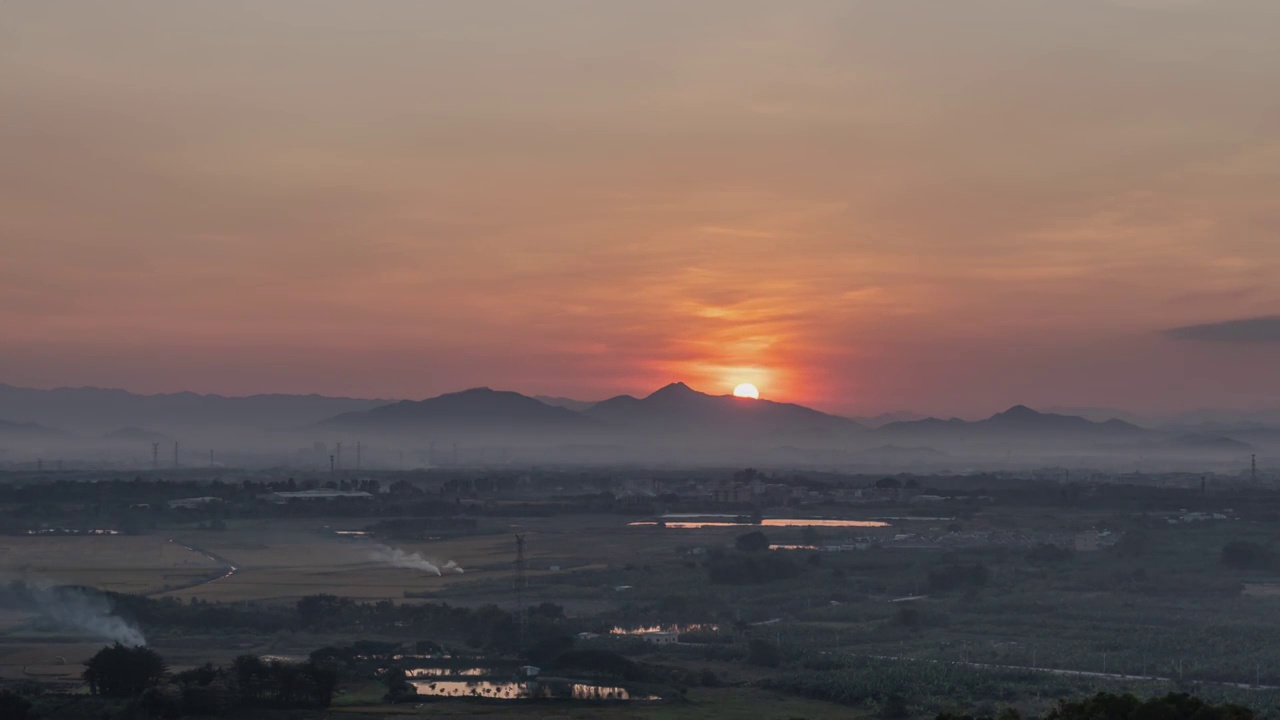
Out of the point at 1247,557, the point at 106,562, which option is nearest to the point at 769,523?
the point at 1247,557

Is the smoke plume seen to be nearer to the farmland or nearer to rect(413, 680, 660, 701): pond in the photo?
the farmland

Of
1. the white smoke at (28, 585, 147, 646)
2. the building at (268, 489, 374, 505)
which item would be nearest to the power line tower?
the white smoke at (28, 585, 147, 646)

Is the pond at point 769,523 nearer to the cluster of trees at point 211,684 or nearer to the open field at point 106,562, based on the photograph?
the open field at point 106,562

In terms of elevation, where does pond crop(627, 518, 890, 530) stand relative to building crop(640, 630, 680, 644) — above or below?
above

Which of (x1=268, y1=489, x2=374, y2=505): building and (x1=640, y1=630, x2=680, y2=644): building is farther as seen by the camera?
(x1=268, y1=489, x2=374, y2=505): building

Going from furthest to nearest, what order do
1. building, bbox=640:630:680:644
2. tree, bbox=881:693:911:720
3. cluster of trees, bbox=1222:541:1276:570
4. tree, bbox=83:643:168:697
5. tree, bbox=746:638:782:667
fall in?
1. cluster of trees, bbox=1222:541:1276:570
2. building, bbox=640:630:680:644
3. tree, bbox=746:638:782:667
4. tree, bbox=83:643:168:697
5. tree, bbox=881:693:911:720

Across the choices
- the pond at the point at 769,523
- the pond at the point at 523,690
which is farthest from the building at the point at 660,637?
the pond at the point at 769,523

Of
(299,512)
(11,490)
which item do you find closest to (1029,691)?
(299,512)
